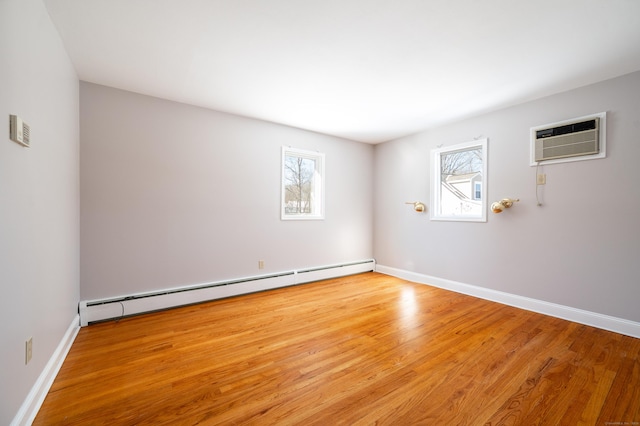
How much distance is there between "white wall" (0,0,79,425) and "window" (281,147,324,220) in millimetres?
2568

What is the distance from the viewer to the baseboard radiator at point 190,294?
2.82m

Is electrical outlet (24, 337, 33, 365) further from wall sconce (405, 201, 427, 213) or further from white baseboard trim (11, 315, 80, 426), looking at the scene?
wall sconce (405, 201, 427, 213)

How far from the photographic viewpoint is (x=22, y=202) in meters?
1.47

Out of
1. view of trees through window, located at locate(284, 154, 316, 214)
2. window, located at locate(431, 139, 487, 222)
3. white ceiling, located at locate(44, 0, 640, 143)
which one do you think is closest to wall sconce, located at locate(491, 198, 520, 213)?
window, located at locate(431, 139, 487, 222)

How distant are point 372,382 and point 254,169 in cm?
309

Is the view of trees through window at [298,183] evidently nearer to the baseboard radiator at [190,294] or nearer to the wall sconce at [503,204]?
the baseboard radiator at [190,294]

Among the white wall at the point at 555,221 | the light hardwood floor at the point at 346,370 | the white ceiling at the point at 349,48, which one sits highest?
the white ceiling at the point at 349,48

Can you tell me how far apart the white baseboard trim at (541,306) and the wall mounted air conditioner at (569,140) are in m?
1.67

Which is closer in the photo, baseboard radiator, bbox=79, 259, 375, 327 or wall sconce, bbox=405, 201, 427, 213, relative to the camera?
baseboard radiator, bbox=79, 259, 375, 327

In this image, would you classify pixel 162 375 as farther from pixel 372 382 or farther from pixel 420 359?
pixel 420 359

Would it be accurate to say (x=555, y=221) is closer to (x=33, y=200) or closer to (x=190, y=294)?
(x=190, y=294)

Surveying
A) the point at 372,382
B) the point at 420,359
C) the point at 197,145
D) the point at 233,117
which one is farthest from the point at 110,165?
the point at 420,359

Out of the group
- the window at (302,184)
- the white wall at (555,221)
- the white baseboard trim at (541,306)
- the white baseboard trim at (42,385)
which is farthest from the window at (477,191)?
the white baseboard trim at (42,385)

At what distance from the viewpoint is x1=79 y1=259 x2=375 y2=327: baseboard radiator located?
2.82 meters
